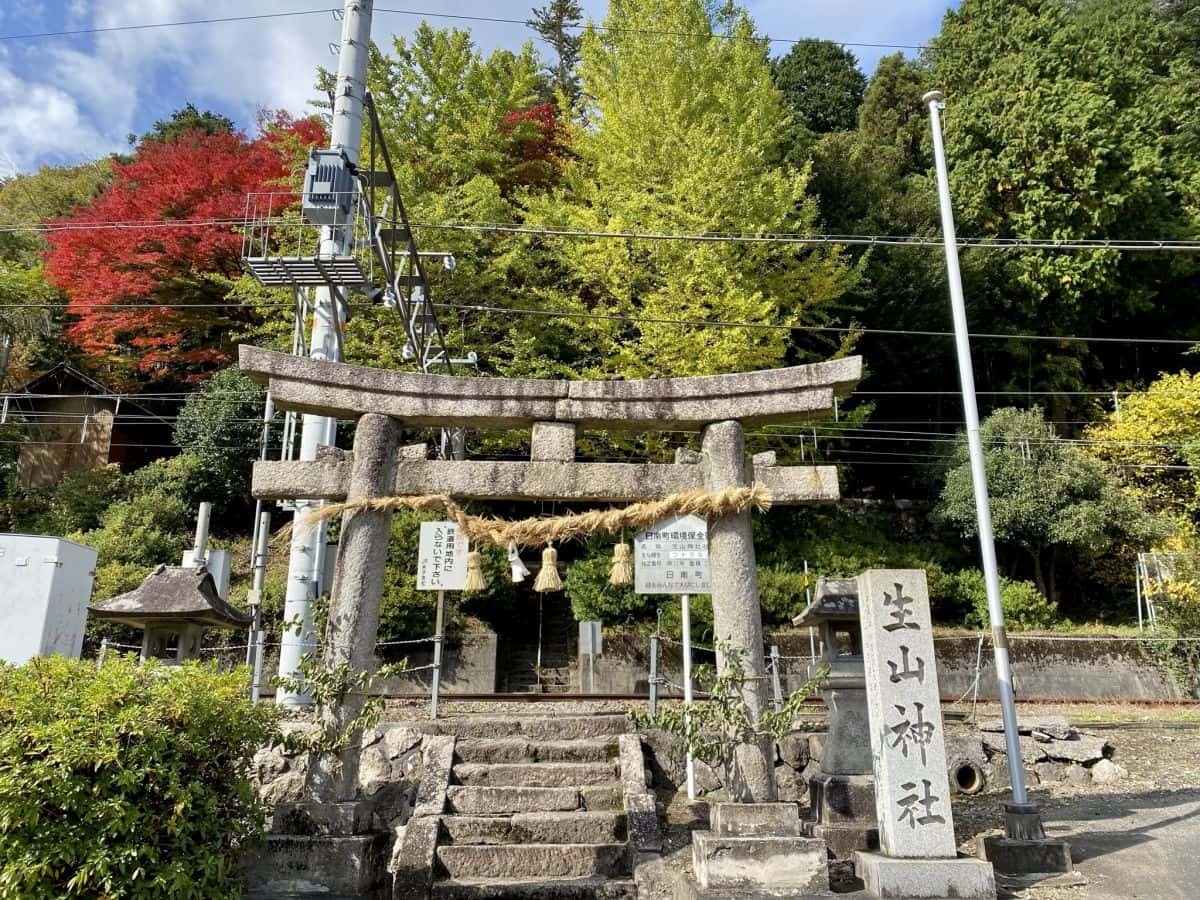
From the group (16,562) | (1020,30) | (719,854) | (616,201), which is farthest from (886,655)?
(1020,30)

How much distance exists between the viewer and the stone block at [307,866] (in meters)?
5.73

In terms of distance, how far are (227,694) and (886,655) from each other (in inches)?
201

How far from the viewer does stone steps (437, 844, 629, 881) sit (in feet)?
22.7

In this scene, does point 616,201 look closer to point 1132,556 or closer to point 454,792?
point 454,792

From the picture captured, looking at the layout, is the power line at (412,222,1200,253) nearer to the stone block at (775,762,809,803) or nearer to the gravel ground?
the gravel ground

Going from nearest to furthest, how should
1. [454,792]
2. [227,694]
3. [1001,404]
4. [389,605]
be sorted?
[227,694] → [454,792] → [389,605] → [1001,404]

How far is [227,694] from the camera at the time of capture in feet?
18.0

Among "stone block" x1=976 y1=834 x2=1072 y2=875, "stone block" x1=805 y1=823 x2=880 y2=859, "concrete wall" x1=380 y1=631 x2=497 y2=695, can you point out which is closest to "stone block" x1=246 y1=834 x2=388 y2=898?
"stone block" x1=805 y1=823 x2=880 y2=859

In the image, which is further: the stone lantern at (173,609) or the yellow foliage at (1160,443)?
the yellow foliage at (1160,443)

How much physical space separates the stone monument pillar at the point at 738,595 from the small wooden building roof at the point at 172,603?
6270 mm

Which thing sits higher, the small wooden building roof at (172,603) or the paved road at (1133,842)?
the small wooden building roof at (172,603)

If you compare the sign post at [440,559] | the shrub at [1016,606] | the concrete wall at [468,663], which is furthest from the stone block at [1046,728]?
the concrete wall at [468,663]

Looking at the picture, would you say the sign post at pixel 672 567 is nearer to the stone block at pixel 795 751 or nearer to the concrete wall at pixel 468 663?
the stone block at pixel 795 751

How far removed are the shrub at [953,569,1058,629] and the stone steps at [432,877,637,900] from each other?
13.1 m
